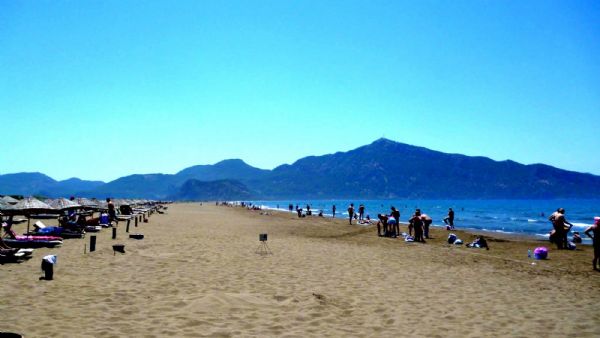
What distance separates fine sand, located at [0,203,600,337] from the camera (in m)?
6.92

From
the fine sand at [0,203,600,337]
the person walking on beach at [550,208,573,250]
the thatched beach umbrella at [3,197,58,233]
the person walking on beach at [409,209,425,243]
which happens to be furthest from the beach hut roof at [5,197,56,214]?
the person walking on beach at [550,208,573,250]

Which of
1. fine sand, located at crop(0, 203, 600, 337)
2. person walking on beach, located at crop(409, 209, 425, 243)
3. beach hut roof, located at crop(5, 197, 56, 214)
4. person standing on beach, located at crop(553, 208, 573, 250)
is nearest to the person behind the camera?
fine sand, located at crop(0, 203, 600, 337)

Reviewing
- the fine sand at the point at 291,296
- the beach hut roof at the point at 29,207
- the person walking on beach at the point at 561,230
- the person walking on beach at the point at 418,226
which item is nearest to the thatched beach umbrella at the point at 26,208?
the beach hut roof at the point at 29,207

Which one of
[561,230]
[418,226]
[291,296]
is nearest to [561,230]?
[561,230]

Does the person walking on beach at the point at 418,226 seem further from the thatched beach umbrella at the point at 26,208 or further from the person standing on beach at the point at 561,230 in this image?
the thatched beach umbrella at the point at 26,208

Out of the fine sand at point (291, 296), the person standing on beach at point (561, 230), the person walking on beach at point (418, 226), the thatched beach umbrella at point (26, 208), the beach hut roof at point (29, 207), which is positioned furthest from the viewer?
the person walking on beach at point (418, 226)

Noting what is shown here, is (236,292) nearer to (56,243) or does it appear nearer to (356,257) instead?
(356,257)

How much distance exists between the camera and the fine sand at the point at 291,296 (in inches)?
273

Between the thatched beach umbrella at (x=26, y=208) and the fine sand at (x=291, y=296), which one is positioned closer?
the fine sand at (x=291, y=296)

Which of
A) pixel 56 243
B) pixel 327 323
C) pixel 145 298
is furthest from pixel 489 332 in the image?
pixel 56 243

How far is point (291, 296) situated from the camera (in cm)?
906

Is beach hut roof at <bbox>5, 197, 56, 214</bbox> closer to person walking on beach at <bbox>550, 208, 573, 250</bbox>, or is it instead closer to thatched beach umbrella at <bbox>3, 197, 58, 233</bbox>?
thatched beach umbrella at <bbox>3, 197, 58, 233</bbox>

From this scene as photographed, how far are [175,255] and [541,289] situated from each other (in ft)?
37.0

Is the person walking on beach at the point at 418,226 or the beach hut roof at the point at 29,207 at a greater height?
the beach hut roof at the point at 29,207
